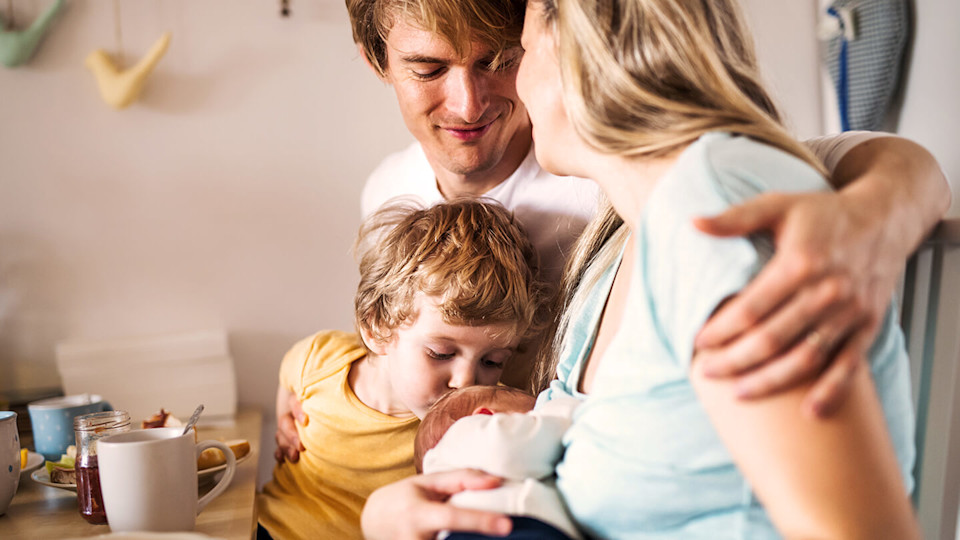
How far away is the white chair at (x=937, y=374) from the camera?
0.79m

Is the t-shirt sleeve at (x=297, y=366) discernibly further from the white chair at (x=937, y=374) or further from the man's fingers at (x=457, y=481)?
the white chair at (x=937, y=374)

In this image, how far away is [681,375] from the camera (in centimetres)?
65

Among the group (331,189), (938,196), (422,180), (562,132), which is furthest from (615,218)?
(331,189)

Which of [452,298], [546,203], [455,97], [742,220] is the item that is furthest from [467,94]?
[742,220]

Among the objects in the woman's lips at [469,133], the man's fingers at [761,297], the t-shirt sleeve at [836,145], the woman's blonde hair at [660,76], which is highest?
the woman's blonde hair at [660,76]

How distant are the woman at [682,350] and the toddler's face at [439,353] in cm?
40

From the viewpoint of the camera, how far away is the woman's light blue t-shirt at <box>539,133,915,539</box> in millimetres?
605

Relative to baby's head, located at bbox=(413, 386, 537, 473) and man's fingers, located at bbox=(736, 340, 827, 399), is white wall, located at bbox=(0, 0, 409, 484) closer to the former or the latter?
baby's head, located at bbox=(413, 386, 537, 473)

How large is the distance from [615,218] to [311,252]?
3.45 feet

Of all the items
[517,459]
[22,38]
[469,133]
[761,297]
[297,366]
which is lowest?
[297,366]

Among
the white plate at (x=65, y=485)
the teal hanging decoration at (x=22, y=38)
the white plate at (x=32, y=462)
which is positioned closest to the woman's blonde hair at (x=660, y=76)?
the white plate at (x=65, y=485)

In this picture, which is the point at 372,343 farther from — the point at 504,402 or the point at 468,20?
the point at 468,20

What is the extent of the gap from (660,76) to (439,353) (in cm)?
66

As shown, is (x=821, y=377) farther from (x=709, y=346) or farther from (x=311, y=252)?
(x=311, y=252)
